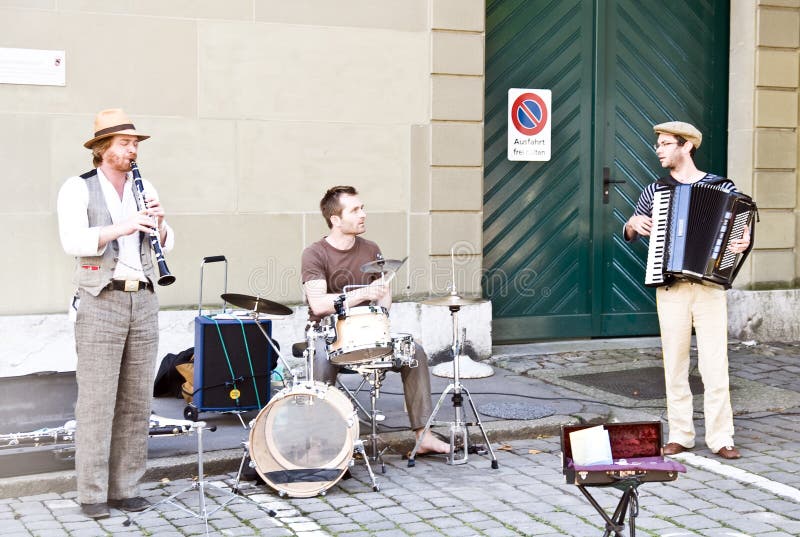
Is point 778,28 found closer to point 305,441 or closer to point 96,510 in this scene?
point 305,441

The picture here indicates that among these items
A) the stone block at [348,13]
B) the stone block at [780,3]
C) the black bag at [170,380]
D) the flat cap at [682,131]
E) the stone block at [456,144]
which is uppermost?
the stone block at [780,3]

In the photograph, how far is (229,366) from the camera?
7.02 meters

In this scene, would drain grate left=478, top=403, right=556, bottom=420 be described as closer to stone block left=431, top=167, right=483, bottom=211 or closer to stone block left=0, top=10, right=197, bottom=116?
stone block left=431, top=167, right=483, bottom=211

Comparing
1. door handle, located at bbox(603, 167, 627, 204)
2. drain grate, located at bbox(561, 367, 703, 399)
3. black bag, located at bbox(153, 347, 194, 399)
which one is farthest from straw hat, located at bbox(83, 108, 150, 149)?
door handle, located at bbox(603, 167, 627, 204)

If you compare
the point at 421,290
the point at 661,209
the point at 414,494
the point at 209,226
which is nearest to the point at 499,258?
the point at 421,290

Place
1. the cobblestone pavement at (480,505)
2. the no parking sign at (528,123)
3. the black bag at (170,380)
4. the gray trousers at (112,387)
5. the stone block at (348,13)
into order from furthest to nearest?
1. the no parking sign at (528,123)
2. the stone block at (348,13)
3. the black bag at (170,380)
4. the gray trousers at (112,387)
5. the cobblestone pavement at (480,505)

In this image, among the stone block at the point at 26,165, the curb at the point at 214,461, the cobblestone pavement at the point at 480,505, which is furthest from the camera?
the stone block at the point at 26,165

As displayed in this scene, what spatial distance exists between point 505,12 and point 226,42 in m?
2.59

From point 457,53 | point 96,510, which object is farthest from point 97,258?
point 457,53

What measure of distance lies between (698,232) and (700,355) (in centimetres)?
77

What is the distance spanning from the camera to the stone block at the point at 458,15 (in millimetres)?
9188

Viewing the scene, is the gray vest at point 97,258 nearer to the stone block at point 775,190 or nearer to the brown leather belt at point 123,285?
the brown leather belt at point 123,285

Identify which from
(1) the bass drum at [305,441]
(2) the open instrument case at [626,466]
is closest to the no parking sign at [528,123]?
(1) the bass drum at [305,441]

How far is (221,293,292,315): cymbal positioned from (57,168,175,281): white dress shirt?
1.41 ft
